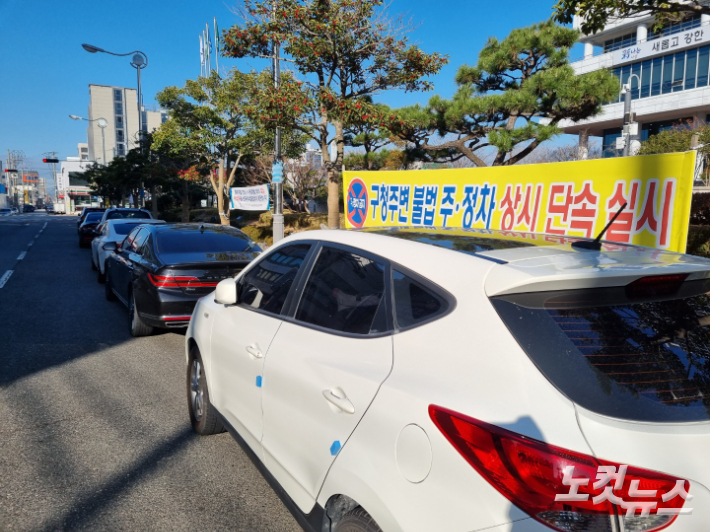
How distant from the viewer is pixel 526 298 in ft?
5.54

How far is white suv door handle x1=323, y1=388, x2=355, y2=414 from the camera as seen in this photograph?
198cm

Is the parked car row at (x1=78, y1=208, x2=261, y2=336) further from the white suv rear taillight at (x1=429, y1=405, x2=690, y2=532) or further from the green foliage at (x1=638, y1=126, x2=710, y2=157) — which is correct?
the green foliage at (x1=638, y1=126, x2=710, y2=157)

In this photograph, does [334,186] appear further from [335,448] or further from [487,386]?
[487,386]

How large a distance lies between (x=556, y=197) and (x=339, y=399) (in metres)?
4.90

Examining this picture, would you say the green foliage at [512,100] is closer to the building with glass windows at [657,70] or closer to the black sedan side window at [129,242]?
the black sedan side window at [129,242]

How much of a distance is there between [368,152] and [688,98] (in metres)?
27.9

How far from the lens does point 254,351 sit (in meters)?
2.82

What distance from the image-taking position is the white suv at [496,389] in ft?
4.54

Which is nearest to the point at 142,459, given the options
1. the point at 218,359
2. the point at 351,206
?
the point at 218,359

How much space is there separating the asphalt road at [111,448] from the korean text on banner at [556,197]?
237 cm

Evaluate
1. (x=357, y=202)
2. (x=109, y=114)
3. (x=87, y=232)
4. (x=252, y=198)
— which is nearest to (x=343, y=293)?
(x=357, y=202)

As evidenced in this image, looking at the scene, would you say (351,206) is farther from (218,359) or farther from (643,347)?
(643,347)

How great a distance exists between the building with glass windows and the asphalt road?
31.4m

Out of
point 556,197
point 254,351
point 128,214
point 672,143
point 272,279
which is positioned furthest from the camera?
point 672,143
